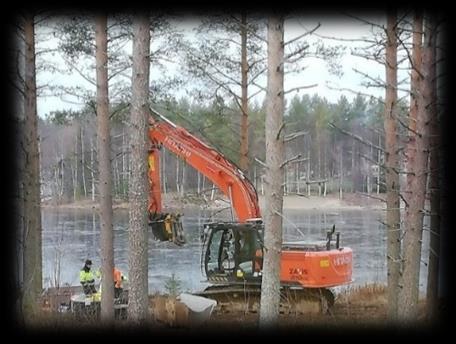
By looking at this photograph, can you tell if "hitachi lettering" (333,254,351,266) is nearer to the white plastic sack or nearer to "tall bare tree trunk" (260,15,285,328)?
the white plastic sack

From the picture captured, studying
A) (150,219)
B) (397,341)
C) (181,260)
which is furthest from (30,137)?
(181,260)

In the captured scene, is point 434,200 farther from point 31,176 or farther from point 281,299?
point 31,176

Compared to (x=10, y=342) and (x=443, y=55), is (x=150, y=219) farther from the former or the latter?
(x=443, y=55)

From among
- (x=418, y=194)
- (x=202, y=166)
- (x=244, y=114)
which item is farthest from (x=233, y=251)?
(x=418, y=194)

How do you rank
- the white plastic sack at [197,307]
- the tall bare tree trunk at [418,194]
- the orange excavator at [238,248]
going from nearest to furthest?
the tall bare tree trunk at [418,194], the white plastic sack at [197,307], the orange excavator at [238,248]

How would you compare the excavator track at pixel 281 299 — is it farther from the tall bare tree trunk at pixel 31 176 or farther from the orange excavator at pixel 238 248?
the tall bare tree trunk at pixel 31 176

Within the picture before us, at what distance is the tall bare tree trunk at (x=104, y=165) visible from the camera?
27.8ft

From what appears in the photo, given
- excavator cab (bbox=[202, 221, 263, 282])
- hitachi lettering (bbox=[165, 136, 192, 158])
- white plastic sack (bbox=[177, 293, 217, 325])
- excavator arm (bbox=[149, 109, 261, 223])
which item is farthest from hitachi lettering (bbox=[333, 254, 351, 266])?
hitachi lettering (bbox=[165, 136, 192, 158])

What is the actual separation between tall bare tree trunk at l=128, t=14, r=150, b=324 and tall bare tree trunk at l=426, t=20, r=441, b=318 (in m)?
2.99

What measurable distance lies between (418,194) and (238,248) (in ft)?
11.8

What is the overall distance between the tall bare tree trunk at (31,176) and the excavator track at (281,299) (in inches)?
93.4

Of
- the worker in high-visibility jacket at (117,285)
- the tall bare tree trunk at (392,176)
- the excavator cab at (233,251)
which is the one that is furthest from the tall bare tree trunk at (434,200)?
the worker in high-visibility jacket at (117,285)

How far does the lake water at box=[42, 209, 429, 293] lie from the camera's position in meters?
12.8

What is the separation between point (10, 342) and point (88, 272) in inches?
144
